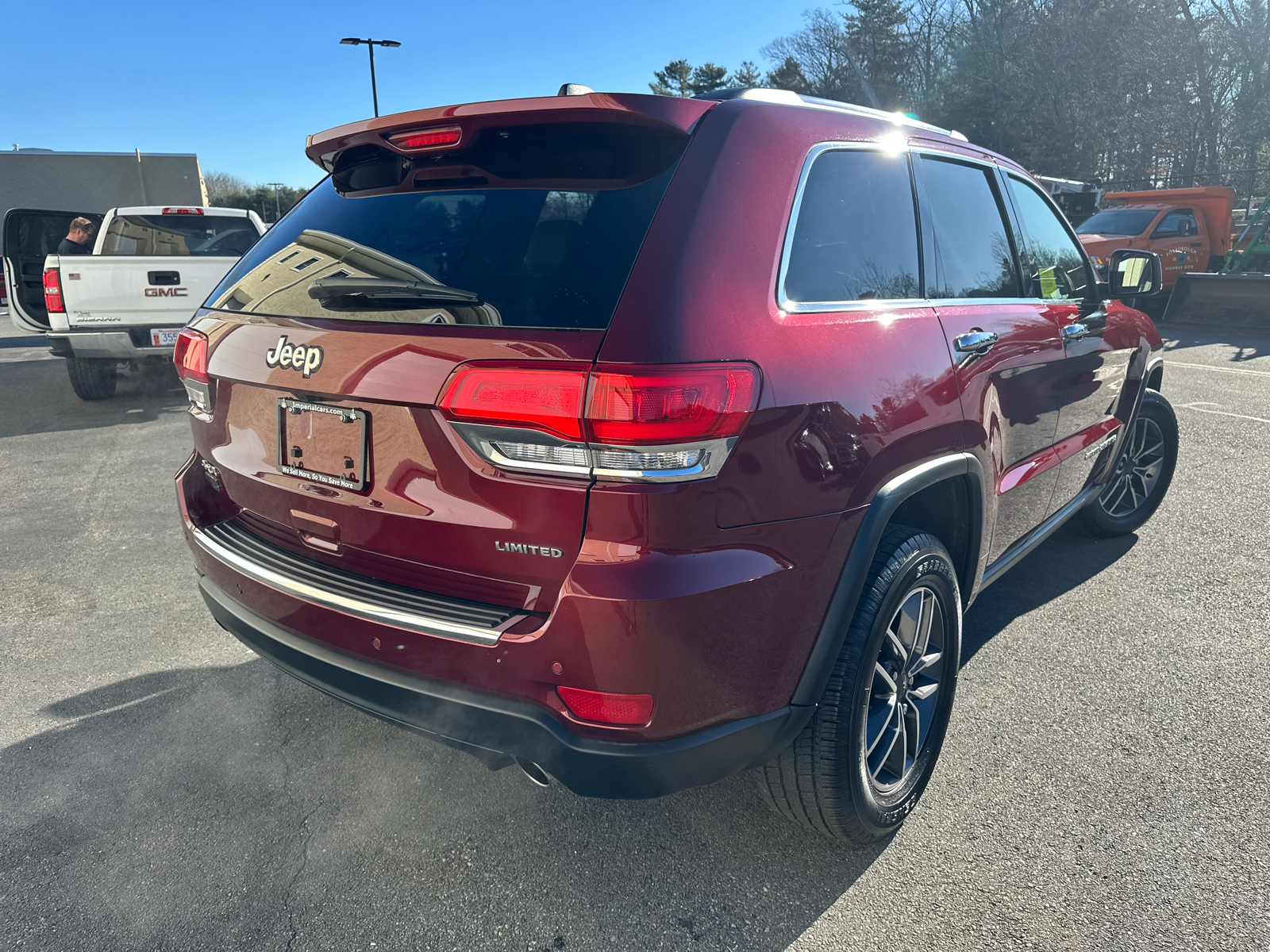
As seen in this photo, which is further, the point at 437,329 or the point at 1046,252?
the point at 1046,252

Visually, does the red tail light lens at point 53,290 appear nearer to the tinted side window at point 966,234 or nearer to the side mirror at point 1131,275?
the tinted side window at point 966,234

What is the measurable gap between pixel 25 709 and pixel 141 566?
1358 mm

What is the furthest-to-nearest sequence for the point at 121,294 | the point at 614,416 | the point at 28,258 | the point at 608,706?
the point at 28,258 → the point at 121,294 → the point at 608,706 → the point at 614,416

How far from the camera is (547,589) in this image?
1685 millimetres

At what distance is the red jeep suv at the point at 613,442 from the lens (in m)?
1.62

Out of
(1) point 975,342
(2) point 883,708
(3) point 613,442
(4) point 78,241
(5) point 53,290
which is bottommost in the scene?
(2) point 883,708

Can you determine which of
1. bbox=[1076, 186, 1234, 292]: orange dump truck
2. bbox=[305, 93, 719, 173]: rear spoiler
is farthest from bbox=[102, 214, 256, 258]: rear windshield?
bbox=[1076, 186, 1234, 292]: orange dump truck

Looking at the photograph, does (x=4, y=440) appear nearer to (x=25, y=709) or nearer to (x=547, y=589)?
(x=25, y=709)

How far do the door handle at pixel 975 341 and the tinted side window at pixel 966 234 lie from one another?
0.14 meters

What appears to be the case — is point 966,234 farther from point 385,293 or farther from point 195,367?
point 195,367

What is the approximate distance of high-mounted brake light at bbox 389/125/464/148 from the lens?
191cm

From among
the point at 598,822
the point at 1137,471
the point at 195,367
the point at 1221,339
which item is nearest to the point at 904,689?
the point at 598,822

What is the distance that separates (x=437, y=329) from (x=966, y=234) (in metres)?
1.82

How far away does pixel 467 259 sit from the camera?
1.89 m
